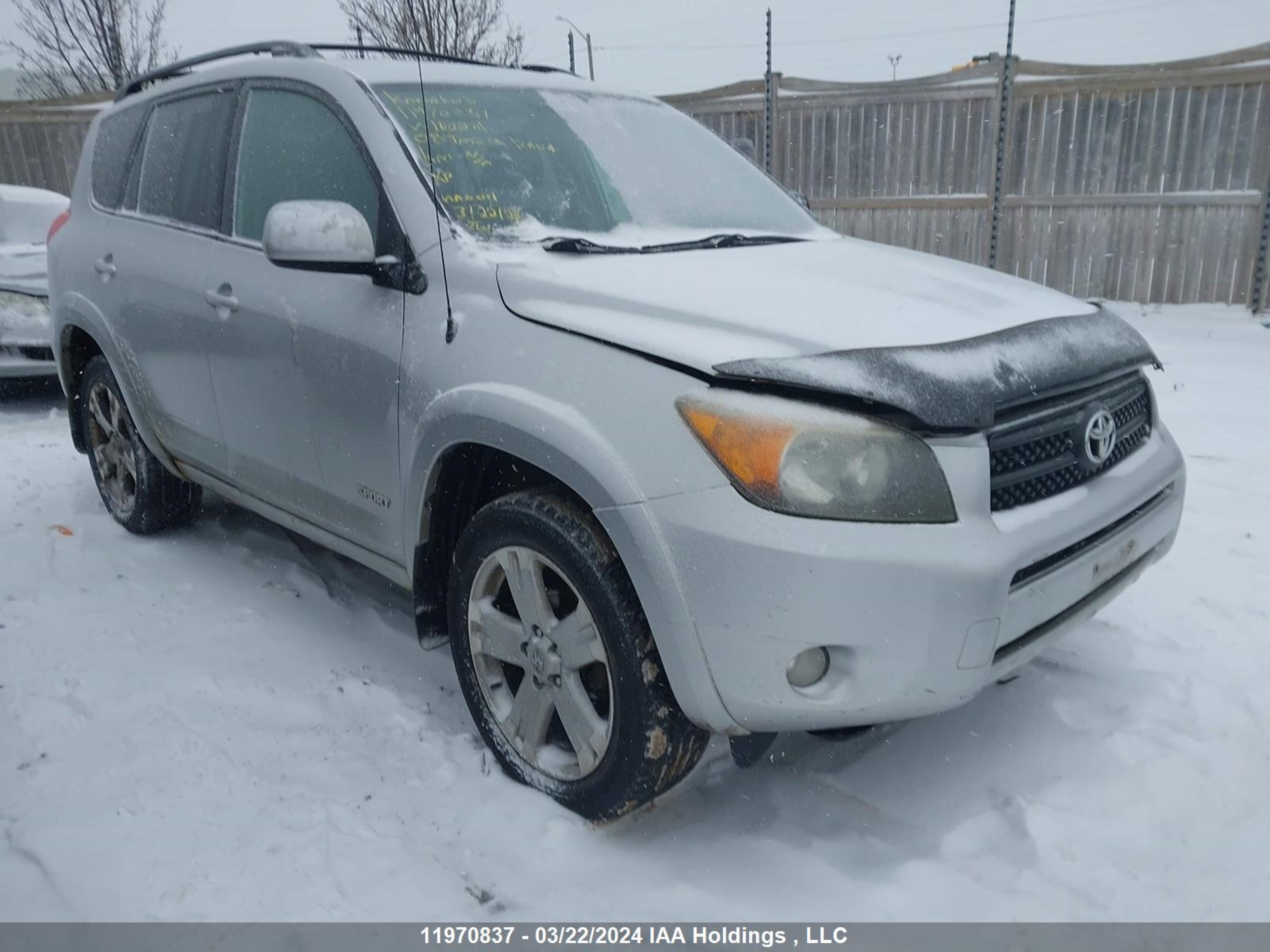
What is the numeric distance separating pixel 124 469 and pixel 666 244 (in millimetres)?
2754

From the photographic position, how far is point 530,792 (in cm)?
226

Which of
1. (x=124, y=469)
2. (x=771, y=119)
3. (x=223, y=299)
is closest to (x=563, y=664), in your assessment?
(x=223, y=299)

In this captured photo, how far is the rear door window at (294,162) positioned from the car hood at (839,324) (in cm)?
66

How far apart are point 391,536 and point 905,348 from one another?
4.69ft

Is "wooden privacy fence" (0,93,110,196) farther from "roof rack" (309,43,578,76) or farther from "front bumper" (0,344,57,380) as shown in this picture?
"roof rack" (309,43,578,76)

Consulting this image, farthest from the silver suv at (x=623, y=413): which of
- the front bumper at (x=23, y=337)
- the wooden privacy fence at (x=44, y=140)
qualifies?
the wooden privacy fence at (x=44, y=140)

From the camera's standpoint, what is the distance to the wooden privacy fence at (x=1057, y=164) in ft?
29.1

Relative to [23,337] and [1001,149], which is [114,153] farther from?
[1001,149]

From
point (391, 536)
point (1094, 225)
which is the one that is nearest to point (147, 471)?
point (391, 536)

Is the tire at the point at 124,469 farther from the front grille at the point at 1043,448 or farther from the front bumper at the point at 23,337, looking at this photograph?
the front grille at the point at 1043,448

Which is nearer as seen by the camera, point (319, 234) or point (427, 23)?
point (319, 234)

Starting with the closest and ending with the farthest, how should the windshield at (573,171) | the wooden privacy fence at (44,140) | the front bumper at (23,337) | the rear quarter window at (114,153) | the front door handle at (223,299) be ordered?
the windshield at (573,171) < the front door handle at (223,299) < the rear quarter window at (114,153) < the front bumper at (23,337) < the wooden privacy fence at (44,140)

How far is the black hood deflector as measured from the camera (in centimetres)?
174

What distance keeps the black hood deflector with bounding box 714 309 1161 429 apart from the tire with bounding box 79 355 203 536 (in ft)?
9.52
